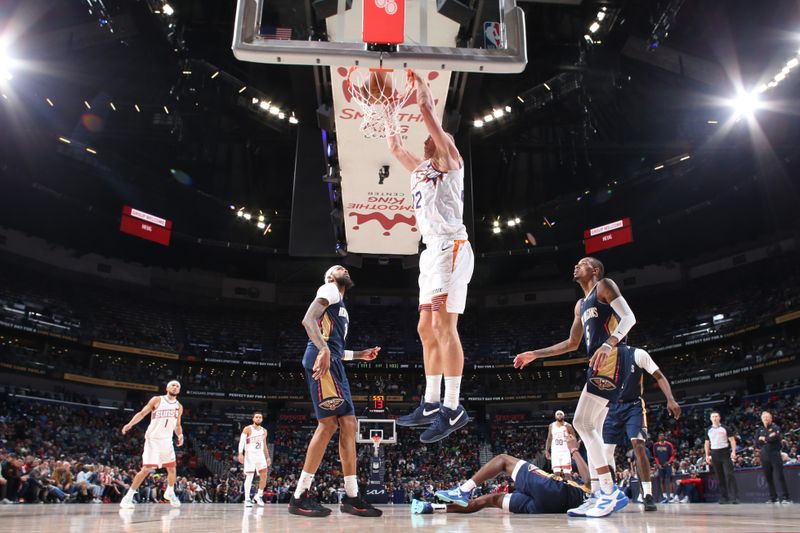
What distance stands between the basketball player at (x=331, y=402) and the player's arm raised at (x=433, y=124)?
199 cm

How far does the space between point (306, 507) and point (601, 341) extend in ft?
10.8

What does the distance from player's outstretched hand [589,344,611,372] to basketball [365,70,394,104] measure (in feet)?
10.1

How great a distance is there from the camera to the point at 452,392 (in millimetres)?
4297

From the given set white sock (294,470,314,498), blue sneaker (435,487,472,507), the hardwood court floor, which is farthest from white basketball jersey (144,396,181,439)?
blue sneaker (435,487,472,507)

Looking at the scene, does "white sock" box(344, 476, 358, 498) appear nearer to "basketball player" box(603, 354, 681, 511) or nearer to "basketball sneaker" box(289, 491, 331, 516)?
"basketball sneaker" box(289, 491, 331, 516)

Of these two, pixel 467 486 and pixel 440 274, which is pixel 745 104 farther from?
pixel 440 274

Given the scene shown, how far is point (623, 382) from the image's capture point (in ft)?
18.5

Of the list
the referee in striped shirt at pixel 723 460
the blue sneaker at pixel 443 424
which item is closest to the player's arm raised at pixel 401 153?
the blue sneaker at pixel 443 424

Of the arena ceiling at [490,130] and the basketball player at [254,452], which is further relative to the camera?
the arena ceiling at [490,130]

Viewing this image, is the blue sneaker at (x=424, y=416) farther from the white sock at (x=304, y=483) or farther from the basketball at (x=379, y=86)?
the basketball at (x=379, y=86)

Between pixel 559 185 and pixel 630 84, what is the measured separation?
28.4ft

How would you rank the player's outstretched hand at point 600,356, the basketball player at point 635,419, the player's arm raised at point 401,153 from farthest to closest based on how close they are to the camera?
the basketball player at point 635,419
the player's outstretched hand at point 600,356
the player's arm raised at point 401,153

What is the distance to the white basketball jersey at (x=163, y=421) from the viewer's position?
9602 millimetres

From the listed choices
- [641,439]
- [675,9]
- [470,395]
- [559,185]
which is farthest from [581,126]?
[470,395]
